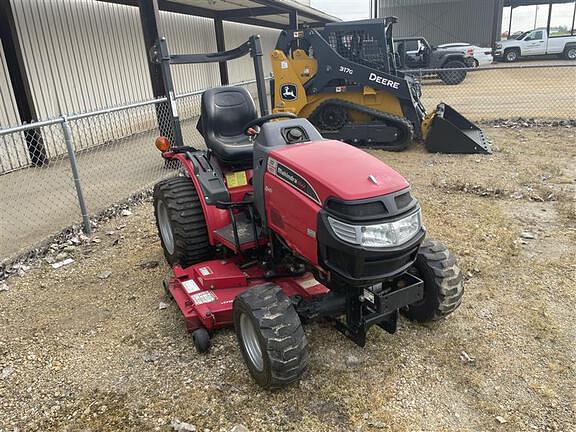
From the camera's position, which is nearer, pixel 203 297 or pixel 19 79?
pixel 203 297


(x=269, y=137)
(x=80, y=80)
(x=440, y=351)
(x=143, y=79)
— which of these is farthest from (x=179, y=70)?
(x=440, y=351)

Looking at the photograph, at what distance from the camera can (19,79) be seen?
8.16 metres

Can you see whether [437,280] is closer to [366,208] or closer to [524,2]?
[366,208]

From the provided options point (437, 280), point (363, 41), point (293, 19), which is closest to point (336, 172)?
point (437, 280)

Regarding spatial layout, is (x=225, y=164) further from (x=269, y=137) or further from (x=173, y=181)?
(x=269, y=137)

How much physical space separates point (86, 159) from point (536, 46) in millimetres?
24913

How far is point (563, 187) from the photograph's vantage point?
20.3ft

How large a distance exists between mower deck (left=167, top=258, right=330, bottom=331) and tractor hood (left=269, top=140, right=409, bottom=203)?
2.65 feet

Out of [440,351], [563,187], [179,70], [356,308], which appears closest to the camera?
[356,308]

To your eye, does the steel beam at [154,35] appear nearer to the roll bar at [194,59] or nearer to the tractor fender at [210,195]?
the roll bar at [194,59]

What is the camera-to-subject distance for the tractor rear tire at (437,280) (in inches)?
122

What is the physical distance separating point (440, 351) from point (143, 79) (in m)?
10.9

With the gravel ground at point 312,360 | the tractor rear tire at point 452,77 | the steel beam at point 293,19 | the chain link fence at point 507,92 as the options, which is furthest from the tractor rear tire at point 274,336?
the tractor rear tire at point 452,77

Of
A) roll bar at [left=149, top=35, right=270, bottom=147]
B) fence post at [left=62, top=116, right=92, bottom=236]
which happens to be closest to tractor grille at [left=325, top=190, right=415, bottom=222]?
roll bar at [left=149, top=35, right=270, bottom=147]
